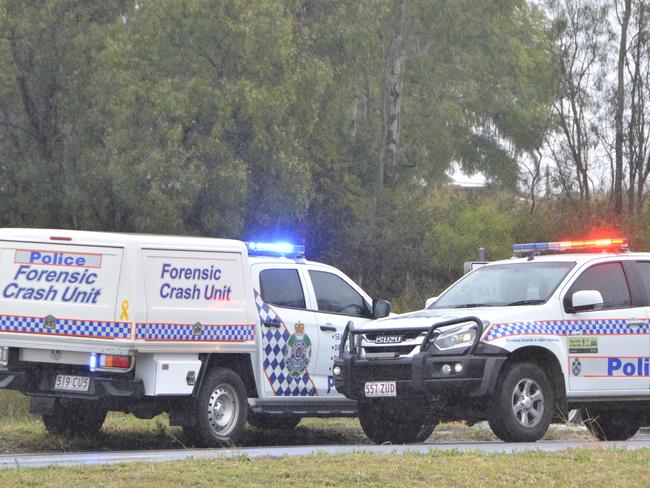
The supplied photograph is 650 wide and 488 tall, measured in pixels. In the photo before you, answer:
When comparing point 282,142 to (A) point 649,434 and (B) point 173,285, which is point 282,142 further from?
(B) point 173,285

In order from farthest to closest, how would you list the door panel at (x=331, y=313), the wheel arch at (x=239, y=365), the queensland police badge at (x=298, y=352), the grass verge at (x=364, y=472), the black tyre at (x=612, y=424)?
the door panel at (x=331, y=313) < the black tyre at (x=612, y=424) < the queensland police badge at (x=298, y=352) < the wheel arch at (x=239, y=365) < the grass verge at (x=364, y=472)

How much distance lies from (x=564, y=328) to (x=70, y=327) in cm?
467

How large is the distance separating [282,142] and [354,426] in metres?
25.3

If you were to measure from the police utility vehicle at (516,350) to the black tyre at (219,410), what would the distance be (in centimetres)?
105

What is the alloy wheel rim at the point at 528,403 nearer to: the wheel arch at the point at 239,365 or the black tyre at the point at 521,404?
the black tyre at the point at 521,404

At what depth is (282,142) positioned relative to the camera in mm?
41562

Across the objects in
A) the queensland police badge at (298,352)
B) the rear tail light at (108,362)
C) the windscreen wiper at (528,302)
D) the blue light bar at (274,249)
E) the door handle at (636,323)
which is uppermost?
the blue light bar at (274,249)

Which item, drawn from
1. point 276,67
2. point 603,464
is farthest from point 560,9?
point 603,464

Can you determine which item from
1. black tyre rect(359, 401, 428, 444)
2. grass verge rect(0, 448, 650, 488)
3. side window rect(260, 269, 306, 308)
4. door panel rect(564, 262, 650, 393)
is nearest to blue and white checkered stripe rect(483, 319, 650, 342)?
door panel rect(564, 262, 650, 393)

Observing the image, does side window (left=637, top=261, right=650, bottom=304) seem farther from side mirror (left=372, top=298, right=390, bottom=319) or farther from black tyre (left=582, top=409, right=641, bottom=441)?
side mirror (left=372, top=298, right=390, bottom=319)

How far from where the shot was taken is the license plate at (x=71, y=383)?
42.6 feet

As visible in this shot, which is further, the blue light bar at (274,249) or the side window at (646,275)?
the blue light bar at (274,249)

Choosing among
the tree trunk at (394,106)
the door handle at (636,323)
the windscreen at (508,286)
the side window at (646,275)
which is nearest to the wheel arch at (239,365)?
the windscreen at (508,286)

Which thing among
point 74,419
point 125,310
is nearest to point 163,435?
point 74,419
